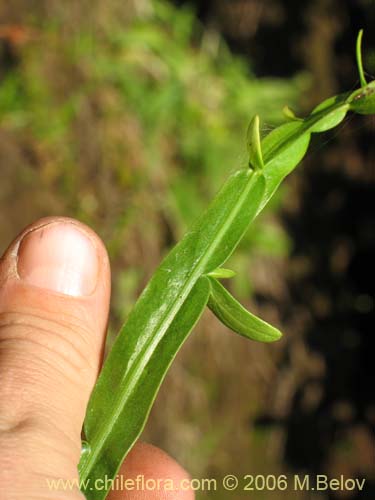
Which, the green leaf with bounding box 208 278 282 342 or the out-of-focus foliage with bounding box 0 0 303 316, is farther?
the out-of-focus foliage with bounding box 0 0 303 316

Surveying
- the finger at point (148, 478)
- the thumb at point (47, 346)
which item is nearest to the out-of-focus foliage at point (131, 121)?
the finger at point (148, 478)

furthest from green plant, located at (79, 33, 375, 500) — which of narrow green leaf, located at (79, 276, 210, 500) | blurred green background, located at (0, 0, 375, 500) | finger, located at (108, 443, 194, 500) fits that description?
blurred green background, located at (0, 0, 375, 500)

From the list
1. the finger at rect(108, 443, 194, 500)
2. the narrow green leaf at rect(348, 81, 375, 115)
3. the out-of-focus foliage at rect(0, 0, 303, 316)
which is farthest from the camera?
the out-of-focus foliage at rect(0, 0, 303, 316)

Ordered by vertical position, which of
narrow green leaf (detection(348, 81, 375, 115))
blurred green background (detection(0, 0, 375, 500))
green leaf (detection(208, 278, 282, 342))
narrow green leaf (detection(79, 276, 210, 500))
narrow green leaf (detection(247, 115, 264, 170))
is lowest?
blurred green background (detection(0, 0, 375, 500))

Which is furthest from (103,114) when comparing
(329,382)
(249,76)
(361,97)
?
(361,97)

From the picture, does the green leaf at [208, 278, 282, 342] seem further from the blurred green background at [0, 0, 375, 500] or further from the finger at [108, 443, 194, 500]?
the blurred green background at [0, 0, 375, 500]

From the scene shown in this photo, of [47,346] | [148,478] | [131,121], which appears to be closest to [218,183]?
[131,121]

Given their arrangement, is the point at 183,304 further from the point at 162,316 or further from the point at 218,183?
the point at 218,183
